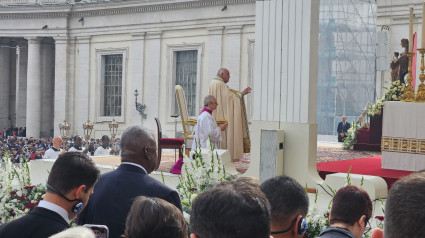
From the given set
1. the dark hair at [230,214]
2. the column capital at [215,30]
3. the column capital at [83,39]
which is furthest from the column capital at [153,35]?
the dark hair at [230,214]

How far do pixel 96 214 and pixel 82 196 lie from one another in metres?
0.70

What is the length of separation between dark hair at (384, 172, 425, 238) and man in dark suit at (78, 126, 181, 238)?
2267 mm

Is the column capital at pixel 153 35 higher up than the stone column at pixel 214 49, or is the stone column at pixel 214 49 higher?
the column capital at pixel 153 35

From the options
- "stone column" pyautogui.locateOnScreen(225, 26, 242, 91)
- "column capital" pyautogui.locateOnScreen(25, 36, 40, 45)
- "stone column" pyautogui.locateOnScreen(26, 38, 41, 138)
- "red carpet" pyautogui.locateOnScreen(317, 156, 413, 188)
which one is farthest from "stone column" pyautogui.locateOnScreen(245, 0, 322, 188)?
"column capital" pyautogui.locateOnScreen(25, 36, 40, 45)

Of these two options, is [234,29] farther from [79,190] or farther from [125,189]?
[79,190]

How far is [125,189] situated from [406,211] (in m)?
2.64

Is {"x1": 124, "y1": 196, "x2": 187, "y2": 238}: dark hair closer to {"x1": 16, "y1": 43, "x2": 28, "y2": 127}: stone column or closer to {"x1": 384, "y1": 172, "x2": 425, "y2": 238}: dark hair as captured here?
{"x1": 384, "y1": 172, "x2": 425, "y2": 238}: dark hair

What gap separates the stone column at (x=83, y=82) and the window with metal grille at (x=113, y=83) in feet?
3.44

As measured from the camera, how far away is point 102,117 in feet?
123

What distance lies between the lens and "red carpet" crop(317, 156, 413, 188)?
843 cm

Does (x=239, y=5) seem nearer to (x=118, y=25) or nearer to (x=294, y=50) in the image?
(x=118, y=25)

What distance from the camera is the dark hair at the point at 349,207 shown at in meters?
3.61

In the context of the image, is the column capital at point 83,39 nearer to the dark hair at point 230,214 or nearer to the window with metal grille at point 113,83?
the window with metal grille at point 113,83

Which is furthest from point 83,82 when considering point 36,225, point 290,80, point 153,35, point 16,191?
point 36,225
